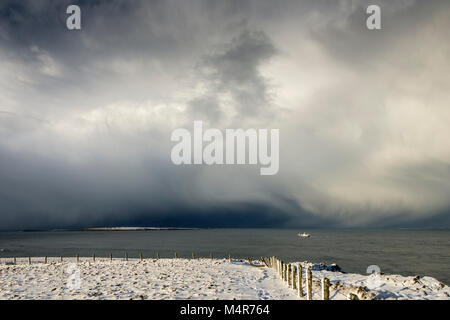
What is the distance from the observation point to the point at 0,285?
22.2m

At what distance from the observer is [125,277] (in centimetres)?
2503
